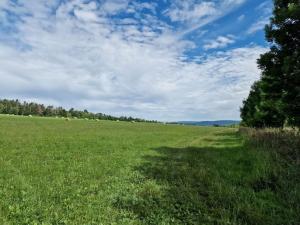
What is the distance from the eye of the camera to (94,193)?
10.9 metres

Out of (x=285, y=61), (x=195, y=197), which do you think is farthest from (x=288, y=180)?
(x=285, y=61)

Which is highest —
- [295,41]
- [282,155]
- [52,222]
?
[295,41]

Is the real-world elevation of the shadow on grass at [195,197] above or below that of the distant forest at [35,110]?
below

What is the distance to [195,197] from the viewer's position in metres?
10.2

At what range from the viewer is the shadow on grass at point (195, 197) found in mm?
8594

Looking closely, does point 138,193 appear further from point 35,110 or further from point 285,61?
point 35,110

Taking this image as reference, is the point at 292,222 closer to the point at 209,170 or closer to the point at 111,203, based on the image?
the point at 111,203

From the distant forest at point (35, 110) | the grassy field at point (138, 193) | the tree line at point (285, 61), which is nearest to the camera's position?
the grassy field at point (138, 193)

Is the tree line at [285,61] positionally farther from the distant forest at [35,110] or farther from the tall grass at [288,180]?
the distant forest at [35,110]

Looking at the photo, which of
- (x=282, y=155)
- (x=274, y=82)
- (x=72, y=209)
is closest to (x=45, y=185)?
(x=72, y=209)

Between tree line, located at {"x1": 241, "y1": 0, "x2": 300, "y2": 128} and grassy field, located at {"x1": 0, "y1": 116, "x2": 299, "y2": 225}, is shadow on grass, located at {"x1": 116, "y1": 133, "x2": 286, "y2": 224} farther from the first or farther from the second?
tree line, located at {"x1": 241, "y1": 0, "x2": 300, "y2": 128}

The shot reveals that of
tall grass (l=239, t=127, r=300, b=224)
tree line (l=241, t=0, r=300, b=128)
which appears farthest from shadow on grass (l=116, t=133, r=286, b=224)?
tree line (l=241, t=0, r=300, b=128)

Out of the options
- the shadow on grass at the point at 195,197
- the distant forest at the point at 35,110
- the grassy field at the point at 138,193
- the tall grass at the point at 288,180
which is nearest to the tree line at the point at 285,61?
the tall grass at the point at 288,180

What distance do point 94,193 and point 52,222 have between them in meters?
2.81
